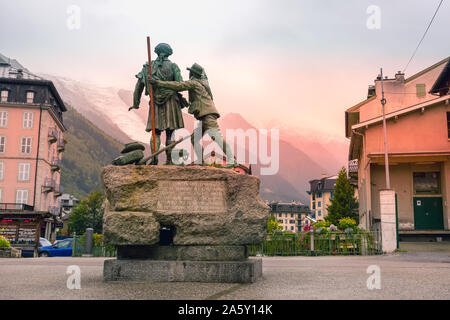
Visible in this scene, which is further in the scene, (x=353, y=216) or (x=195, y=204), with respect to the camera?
(x=353, y=216)

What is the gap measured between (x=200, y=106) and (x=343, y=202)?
144 feet

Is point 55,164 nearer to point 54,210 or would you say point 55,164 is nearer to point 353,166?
point 54,210

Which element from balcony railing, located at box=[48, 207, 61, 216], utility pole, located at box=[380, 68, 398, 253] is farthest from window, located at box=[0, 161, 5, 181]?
utility pole, located at box=[380, 68, 398, 253]

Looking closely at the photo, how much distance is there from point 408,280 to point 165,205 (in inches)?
171

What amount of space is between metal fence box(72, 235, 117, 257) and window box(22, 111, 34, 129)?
26780 millimetres

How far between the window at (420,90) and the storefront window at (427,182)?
1104 cm

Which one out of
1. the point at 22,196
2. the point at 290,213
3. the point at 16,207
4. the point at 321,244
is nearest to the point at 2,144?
the point at 22,196

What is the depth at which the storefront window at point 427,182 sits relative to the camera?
2428 centimetres

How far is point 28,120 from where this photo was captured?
4497cm
